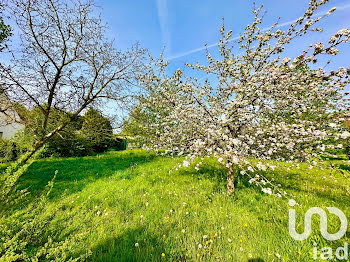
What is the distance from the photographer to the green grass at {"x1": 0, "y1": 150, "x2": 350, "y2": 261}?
226cm

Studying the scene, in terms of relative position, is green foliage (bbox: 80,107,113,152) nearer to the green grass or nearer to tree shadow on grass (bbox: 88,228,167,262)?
the green grass

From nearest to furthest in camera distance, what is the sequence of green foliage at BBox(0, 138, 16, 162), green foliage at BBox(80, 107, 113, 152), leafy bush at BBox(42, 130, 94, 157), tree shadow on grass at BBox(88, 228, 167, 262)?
tree shadow on grass at BBox(88, 228, 167, 262), green foliage at BBox(80, 107, 113, 152), green foliage at BBox(0, 138, 16, 162), leafy bush at BBox(42, 130, 94, 157)

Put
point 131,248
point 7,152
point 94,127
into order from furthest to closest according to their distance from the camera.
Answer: point 7,152
point 94,127
point 131,248

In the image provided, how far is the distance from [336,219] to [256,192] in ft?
5.31

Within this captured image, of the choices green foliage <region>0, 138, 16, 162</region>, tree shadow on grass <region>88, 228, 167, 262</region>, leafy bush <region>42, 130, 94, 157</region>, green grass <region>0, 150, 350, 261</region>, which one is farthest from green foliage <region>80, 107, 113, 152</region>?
green foliage <region>0, 138, 16, 162</region>

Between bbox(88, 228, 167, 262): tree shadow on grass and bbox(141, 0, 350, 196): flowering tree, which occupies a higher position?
bbox(141, 0, 350, 196): flowering tree

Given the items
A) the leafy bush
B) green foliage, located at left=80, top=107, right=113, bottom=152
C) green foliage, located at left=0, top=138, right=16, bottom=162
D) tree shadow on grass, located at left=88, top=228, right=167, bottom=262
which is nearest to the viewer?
tree shadow on grass, located at left=88, top=228, right=167, bottom=262

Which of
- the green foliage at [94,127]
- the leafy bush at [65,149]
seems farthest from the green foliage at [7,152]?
the green foliage at [94,127]

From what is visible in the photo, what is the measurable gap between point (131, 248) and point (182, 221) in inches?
43.9

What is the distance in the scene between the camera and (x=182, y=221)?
3084mm

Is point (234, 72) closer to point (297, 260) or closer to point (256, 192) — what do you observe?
point (256, 192)

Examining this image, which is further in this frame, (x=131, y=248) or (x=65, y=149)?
(x=65, y=149)

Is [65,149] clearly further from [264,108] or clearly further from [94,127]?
[264,108]

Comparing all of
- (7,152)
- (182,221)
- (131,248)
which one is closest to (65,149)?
(7,152)
